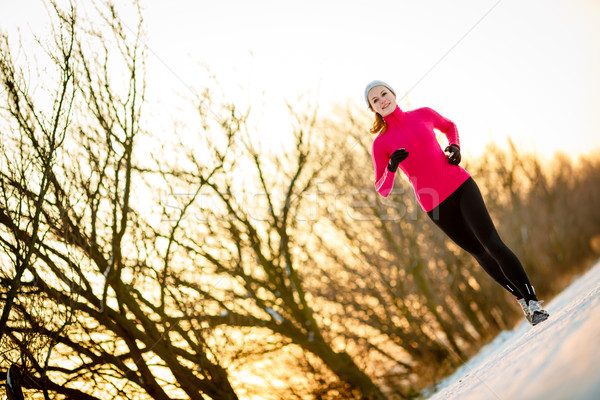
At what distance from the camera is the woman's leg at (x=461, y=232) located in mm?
2924

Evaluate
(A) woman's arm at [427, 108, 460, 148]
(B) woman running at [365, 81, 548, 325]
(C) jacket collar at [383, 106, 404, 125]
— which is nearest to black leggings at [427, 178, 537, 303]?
(B) woman running at [365, 81, 548, 325]

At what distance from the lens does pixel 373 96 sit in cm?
302

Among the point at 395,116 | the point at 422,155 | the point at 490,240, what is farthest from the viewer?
the point at 395,116

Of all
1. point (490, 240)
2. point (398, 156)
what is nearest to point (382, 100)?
point (398, 156)

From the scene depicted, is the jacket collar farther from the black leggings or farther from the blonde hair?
the black leggings

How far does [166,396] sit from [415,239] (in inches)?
303

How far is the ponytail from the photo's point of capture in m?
3.05

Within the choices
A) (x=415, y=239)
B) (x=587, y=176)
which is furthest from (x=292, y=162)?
(x=587, y=176)

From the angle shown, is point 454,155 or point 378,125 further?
point 378,125

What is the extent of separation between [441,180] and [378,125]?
22.5 inches

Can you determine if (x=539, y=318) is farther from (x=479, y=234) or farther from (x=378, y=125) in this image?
(x=378, y=125)

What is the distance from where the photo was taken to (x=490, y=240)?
2.81m

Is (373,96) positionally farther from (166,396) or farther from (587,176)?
(587,176)

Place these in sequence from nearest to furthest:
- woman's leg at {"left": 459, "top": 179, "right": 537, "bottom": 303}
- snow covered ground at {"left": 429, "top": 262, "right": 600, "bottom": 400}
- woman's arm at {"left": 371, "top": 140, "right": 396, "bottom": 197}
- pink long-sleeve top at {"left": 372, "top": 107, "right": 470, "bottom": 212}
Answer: snow covered ground at {"left": 429, "top": 262, "right": 600, "bottom": 400}, woman's leg at {"left": 459, "top": 179, "right": 537, "bottom": 303}, pink long-sleeve top at {"left": 372, "top": 107, "right": 470, "bottom": 212}, woman's arm at {"left": 371, "top": 140, "right": 396, "bottom": 197}
